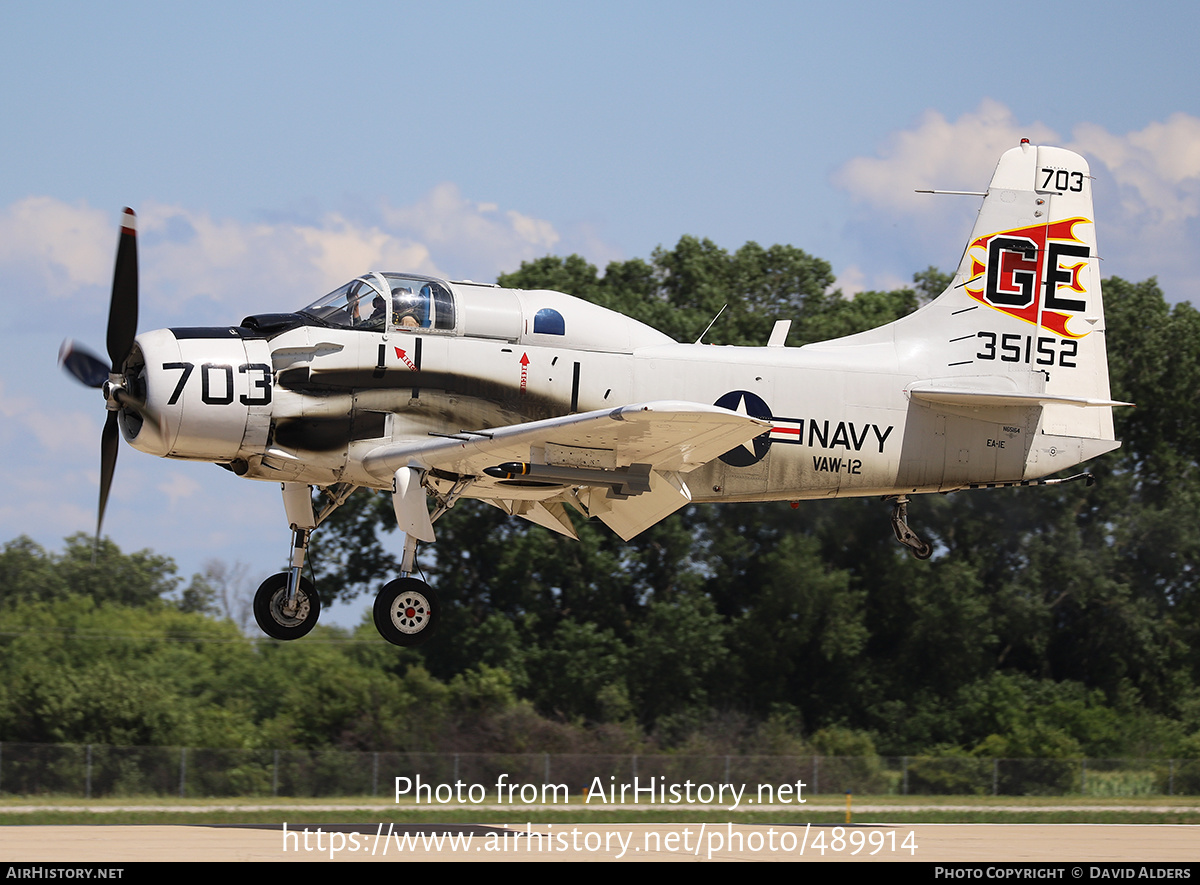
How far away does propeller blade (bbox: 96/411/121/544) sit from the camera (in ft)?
51.0

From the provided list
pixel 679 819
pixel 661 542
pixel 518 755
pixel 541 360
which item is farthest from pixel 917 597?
pixel 541 360

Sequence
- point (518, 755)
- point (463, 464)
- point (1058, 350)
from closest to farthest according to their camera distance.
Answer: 1. point (463, 464)
2. point (1058, 350)
3. point (518, 755)

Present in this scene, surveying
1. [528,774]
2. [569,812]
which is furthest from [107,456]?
[528,774]

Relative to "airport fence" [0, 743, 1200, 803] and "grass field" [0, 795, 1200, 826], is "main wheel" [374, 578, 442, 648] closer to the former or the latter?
"grass field" [0, 795, 1200, 826]

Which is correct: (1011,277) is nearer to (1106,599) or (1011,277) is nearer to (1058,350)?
(1058,350)

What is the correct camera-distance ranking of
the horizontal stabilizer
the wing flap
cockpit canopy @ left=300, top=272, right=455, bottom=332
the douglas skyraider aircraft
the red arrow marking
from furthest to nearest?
the horizontal stabilizer < cockpit canopy @ left=300, top=272, right=455, bottom=332 < the red arrow marking < the douglas skyraider aircraft < the wing flap

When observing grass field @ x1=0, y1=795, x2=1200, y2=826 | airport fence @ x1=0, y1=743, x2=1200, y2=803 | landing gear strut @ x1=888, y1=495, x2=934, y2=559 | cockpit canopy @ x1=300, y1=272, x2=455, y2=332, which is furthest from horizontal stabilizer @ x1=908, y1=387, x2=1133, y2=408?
airport fence @ x1=0, y1=743, x2=1200, y2=803

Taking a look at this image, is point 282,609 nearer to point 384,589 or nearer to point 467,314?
point 384,589

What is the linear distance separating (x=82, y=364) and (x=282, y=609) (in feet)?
11.5

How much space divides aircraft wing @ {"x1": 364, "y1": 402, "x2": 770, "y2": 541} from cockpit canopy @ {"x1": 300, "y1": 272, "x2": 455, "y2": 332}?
1.30 m

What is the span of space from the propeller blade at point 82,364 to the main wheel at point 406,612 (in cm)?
388

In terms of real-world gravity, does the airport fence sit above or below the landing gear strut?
below
